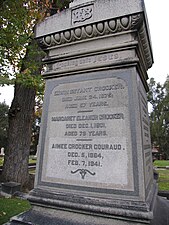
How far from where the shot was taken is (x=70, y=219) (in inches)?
84.4

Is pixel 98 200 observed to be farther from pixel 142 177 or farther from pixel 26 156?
pixel 26 156

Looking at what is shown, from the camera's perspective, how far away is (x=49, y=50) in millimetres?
A: 2920

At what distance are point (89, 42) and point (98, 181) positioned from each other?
1.71 metres

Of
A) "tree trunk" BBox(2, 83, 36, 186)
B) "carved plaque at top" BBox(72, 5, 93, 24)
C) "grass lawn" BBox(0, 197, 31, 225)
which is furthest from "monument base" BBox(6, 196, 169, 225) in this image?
"tree trunk" BBox(2, 83, 36, 186)

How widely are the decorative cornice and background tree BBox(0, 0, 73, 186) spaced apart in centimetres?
478

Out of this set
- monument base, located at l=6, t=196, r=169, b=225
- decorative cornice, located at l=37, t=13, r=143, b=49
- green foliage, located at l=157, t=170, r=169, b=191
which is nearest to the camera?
monument base, located at l=6, t=196, r=169, b=225

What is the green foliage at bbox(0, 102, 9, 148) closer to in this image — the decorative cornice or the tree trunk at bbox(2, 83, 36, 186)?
the tree trunk at bbox(2, 83, 36, 186)

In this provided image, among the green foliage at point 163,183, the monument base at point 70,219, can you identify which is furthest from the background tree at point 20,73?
the green foliage at point 163,183

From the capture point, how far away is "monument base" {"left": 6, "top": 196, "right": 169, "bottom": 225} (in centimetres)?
196

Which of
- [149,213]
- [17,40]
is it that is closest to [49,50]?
[149,213]

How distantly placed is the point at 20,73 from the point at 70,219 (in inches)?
265

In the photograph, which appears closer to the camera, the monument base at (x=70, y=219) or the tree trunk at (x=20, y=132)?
the monument base at (x=70, y=219)

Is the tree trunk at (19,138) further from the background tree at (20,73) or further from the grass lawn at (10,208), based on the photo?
the grass lawn at (10,208)

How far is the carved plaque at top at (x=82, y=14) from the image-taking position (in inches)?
101
